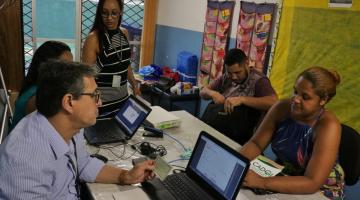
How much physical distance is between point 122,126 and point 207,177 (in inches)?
30.2

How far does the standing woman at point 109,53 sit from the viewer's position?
81.5 inches

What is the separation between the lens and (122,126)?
1.93 m

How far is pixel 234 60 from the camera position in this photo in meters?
2.17

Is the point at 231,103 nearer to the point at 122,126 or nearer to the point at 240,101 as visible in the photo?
the point at 240,101

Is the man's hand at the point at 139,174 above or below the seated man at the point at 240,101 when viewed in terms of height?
below

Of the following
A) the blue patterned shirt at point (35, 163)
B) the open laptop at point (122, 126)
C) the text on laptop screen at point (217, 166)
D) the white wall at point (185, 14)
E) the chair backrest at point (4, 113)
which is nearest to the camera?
the blue patterned shirt at point (35, 163)

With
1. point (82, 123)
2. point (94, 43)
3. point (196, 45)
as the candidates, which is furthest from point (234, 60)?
point (196, 45)

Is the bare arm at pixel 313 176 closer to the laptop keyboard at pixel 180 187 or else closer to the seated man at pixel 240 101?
the laptop keyboard at pixel 180 187

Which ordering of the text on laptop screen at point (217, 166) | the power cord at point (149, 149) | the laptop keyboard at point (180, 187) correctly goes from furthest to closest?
the power cord at point (149, 149) < the laptop keyboard at point (180, 187) < the text on laptop screen at point (217, 166)

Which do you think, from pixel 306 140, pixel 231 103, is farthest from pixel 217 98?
pixel 306 140

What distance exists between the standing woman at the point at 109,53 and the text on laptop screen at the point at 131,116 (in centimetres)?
27

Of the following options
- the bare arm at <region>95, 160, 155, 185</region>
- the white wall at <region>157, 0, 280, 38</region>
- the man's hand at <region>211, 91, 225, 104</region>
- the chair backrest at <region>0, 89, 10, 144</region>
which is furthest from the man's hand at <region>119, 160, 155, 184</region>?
the white wall at <region>157, 0, 280, 38</region>

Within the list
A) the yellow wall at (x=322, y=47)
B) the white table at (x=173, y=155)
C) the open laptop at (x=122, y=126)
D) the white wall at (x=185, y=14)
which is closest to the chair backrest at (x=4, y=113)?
the open laptop at (x=122, y=126)

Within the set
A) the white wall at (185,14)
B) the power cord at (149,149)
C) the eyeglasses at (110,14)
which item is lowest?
the power cord at (149,149)
